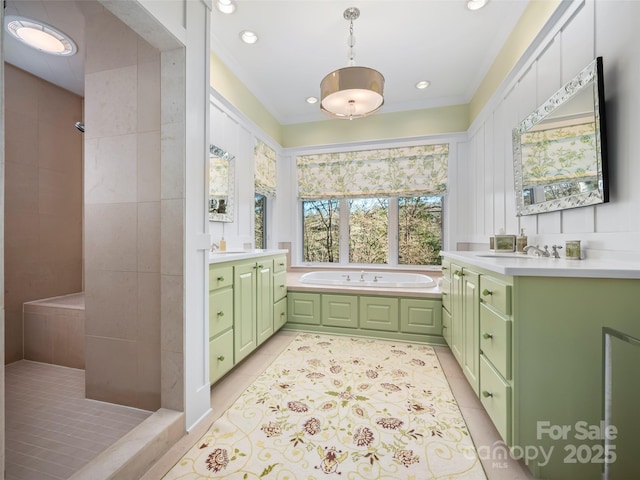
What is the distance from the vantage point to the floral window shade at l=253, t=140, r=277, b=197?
3.57 m

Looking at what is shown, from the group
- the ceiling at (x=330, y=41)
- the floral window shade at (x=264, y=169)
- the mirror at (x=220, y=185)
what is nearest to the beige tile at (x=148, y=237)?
the mirror at (x=220, y=185)

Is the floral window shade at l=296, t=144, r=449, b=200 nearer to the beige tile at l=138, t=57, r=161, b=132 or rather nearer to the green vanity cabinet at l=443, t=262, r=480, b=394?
the green vanity cabinet at l=443, t=262, r=480, b=394

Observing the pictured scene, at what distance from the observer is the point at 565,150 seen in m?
1.71

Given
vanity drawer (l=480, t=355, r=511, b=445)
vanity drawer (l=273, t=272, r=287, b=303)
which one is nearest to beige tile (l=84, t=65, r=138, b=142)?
vanity drawer (l=273, t=272, r=287, b=303)

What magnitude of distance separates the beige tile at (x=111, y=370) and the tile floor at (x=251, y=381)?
456mm

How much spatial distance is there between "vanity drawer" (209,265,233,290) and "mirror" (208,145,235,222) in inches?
37.0

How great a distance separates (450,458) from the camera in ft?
4.33

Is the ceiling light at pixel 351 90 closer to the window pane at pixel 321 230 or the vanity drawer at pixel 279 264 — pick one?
the vanity drawer at pixel 279 264

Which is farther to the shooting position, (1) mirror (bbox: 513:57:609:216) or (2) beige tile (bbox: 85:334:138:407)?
(2) beige tile (bbox: 85:334:138:407)

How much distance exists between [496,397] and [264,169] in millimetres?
3339

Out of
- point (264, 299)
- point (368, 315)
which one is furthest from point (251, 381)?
point (368, 315)

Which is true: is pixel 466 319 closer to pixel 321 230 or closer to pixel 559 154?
pixel 559 154

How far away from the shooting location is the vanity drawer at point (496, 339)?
1.21 m

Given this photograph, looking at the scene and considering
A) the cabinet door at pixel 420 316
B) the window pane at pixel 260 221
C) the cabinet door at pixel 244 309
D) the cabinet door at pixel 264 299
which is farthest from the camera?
the window pane at pixel 260 221
